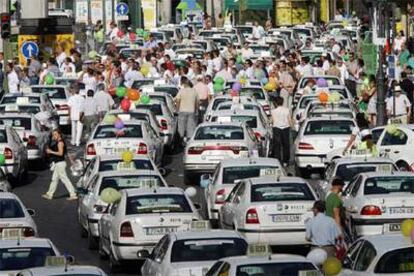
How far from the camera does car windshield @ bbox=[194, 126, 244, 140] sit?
3928 centimetres

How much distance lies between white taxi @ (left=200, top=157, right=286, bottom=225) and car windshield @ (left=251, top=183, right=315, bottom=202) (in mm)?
2733

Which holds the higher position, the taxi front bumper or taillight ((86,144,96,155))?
taillight ((86,144,96,155))

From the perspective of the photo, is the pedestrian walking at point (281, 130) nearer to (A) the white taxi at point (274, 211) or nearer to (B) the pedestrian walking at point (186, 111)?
(B) the pedestrian walking at point (186, 111)

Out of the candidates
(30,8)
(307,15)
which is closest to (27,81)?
(30,8)

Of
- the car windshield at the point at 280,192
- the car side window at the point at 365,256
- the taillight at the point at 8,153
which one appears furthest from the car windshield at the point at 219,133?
the car side window at the point at 365,256

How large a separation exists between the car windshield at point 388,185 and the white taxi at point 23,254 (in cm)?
675

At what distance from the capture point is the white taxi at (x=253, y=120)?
139ft

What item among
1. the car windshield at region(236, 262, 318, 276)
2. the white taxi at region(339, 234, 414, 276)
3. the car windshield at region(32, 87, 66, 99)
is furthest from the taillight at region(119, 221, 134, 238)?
the car windshield at region(32, 87, 66, 99)

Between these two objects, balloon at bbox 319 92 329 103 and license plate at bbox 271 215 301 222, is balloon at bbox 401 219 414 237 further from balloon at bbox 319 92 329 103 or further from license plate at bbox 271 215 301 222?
balloon at bbox 319 92 329 103

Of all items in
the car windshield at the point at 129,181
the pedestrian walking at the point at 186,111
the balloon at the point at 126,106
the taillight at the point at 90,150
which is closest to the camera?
the car windshield at the point at 129,181

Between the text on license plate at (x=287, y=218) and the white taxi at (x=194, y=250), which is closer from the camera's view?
the white taxi at (x=194, y=250)

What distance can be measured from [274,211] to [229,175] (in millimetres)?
4653

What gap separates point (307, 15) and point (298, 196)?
76.2 meters

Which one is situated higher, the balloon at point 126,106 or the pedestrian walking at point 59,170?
the balloon at point 126,106
